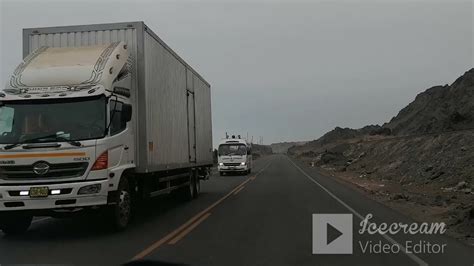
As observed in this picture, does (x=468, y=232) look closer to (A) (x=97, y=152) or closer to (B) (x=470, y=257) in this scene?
(B) (x=470, y=257)

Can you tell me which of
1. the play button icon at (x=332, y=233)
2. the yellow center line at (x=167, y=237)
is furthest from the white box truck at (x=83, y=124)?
the play button icon at (x=332, y=233)

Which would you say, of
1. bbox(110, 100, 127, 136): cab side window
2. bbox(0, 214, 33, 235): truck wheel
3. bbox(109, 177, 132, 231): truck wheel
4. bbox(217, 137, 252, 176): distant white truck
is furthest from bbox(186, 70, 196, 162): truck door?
bbox(217, 137, 252, 176): distant white truck

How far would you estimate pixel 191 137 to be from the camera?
1953cm

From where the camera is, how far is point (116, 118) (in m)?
11.7

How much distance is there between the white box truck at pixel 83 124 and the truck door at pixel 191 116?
165 inches

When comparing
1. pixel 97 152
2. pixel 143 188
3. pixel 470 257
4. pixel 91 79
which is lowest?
pixel 470 257

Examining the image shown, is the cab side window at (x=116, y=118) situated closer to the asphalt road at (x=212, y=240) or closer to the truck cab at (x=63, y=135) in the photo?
the truck cab at (x=63, y=135)

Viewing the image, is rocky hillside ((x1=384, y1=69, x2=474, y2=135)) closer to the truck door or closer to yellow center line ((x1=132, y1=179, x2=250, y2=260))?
the truck door

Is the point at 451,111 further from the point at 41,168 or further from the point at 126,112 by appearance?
the point at 41,168

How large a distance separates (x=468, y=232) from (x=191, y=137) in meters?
10.2

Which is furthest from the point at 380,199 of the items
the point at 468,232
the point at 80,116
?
the point at 80,116

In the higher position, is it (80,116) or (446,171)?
(80,116)

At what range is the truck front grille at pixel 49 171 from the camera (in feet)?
35.2

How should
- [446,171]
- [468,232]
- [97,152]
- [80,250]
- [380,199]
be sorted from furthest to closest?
[446,171] → [380,199] → [468,232] → [97,152] → [80,250]
